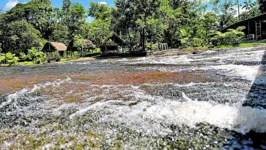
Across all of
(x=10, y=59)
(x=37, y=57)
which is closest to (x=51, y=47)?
(x=37, y=57)

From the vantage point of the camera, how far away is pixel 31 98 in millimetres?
6109

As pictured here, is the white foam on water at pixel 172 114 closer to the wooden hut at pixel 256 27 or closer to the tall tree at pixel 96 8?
the wooden hut at pixel 256 27

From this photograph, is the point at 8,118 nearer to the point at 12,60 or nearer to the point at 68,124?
the point at 68,124

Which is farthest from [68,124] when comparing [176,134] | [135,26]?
[135,26]

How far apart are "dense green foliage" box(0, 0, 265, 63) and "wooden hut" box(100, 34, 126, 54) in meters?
1.02

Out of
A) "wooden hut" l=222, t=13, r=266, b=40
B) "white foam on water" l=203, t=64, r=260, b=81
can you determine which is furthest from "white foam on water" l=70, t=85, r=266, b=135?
"wooden hut" l=222, t=13, r=266, b=40

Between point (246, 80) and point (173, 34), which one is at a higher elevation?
point (173, 34)

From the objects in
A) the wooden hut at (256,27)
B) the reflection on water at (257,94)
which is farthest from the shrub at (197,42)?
the reflection on water at (257,94)

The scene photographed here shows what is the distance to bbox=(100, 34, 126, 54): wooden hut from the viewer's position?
33.6 metres

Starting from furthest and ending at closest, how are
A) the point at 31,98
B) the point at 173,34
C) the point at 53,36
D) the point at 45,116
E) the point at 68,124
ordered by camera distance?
the point at 53,36
the point at 173,34
the point at 31,98
the point at 45,116
the point at 68,124

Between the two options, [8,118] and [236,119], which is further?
[8,118]

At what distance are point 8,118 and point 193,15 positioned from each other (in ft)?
130

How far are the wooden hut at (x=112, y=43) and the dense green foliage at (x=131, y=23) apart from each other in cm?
102

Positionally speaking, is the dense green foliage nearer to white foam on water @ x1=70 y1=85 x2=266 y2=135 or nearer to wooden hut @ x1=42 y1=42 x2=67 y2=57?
wooden hut @ x1=42 y1=42 x2=67 y2=57
